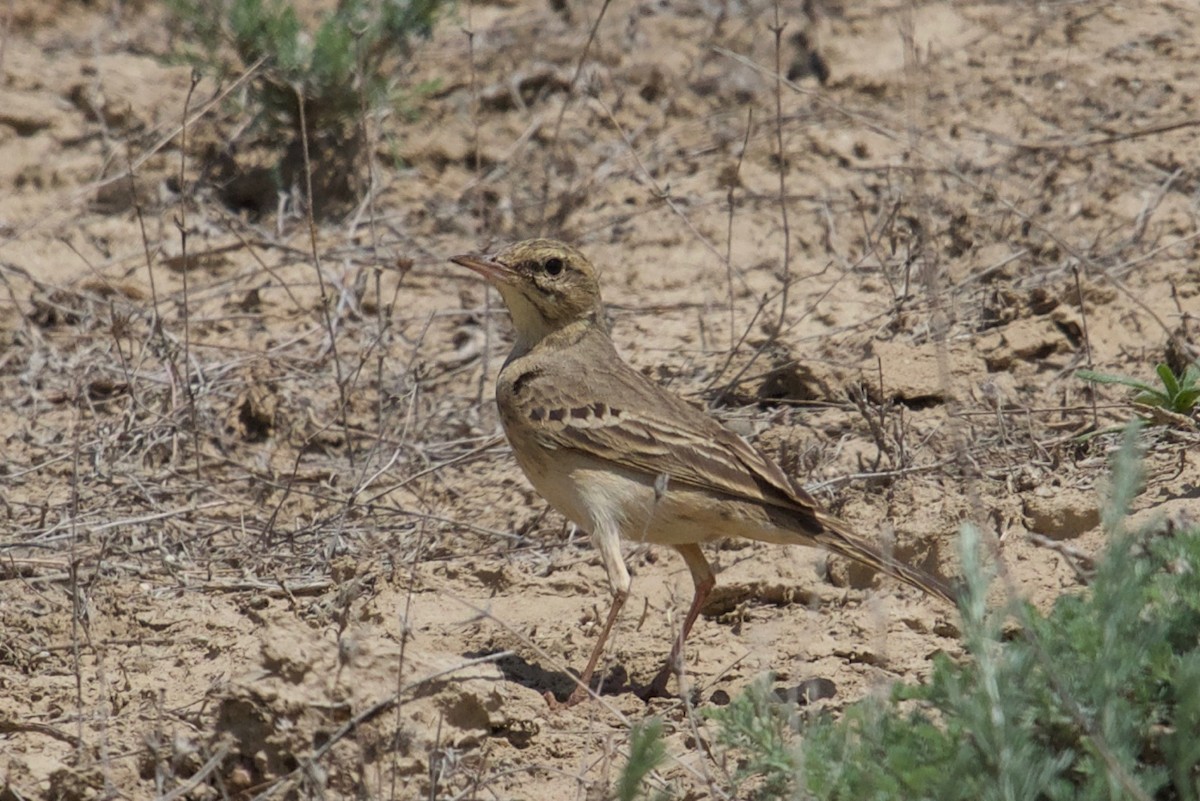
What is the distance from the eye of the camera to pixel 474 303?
28.6ft

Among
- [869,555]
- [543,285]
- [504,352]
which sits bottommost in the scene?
[504,352]

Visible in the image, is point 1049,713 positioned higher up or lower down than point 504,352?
higher up

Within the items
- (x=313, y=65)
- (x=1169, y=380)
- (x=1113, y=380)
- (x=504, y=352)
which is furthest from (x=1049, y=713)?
(x=313, y=65)

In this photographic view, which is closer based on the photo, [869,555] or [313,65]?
[869,555]

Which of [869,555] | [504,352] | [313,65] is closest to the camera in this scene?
[869,555]

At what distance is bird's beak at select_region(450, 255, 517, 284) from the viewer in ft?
20.7

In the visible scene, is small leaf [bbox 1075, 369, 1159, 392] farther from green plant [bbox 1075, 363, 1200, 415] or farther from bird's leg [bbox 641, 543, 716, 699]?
bird's leg [bbox 641, 543, 716, 699]

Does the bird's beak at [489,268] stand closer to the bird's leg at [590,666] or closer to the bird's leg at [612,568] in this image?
the bird's leg at [612,568]

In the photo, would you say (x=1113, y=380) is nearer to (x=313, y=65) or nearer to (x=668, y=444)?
(x=668, y=444)

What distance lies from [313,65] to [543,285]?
3.07 meters

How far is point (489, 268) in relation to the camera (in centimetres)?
641

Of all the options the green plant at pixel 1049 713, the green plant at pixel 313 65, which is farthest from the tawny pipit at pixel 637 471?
the green plant at pixel 313 65

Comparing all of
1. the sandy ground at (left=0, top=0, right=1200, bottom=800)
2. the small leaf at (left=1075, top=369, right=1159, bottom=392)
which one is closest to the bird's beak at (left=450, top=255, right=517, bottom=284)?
the sandy ground at (left=0, top=0, right=1200, bottom=800)

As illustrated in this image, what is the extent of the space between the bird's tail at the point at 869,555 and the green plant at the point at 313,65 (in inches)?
171
